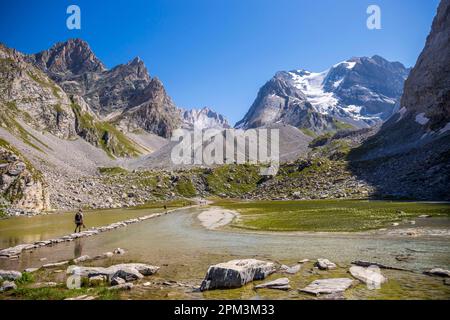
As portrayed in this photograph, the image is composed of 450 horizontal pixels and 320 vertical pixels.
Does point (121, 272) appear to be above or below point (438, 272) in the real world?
below

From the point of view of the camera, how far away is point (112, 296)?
19.1 m

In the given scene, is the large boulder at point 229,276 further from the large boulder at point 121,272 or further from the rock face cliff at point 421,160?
the rock face cliff at point 421,160

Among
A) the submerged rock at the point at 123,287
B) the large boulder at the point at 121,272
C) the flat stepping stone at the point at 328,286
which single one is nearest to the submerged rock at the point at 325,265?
the flat stepping stone at the point at 328,286

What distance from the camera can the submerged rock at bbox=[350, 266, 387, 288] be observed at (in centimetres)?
1941

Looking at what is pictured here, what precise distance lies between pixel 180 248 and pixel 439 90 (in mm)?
211619

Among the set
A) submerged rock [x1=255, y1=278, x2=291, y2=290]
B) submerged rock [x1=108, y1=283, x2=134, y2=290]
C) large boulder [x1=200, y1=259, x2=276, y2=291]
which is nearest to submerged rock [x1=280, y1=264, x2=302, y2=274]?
large boulder [x1=200, y1=259, x2=276, y2=291]

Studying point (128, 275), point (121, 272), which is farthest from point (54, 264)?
point (128, 275)

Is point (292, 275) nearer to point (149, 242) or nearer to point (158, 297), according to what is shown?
point (158, 297)

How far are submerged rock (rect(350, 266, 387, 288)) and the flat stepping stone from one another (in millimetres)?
1004

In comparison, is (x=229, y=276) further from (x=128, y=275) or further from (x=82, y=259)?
(x=82, y=259)

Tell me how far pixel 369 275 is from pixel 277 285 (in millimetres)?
5925

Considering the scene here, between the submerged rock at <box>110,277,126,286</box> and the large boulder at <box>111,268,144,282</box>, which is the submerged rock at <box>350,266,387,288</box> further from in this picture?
the submerged rock at <box>110,277,126,286</box>

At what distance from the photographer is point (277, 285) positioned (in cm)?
1984

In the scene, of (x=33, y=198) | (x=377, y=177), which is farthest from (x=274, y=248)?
(x=377, y=177)
